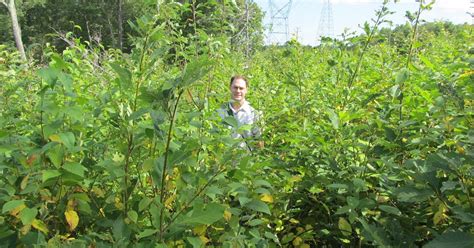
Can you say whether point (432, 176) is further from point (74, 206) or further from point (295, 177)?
point (74, 206)

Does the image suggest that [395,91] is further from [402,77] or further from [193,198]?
[193,198]

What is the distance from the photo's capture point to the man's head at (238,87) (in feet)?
14.3

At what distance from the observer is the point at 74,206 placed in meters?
1.63

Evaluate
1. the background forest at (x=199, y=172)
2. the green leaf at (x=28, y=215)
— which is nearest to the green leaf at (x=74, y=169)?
the background forest at (x=199, y=172)

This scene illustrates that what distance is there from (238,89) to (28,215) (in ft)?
10.1

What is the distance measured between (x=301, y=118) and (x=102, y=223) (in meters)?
1.45

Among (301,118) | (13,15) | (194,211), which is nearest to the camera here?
(194,211)

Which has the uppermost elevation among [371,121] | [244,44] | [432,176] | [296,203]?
[244,44]

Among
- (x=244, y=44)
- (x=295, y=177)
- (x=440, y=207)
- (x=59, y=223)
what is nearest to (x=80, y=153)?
(x=59, y=223)

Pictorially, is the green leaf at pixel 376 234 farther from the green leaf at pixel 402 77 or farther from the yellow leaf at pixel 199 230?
the green leaf at pixel 402 77

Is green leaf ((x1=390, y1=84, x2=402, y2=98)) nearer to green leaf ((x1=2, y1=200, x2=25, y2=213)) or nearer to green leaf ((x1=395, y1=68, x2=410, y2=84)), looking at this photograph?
green leaf ((x1=395, y1=68, x2=410, y2=84))

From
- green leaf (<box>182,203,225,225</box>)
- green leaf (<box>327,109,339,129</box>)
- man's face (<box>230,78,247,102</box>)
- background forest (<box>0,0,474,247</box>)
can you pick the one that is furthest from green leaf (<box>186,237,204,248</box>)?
man's face (<box>230,78,247,102</box>)

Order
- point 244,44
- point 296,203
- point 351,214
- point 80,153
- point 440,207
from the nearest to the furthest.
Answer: point 440,207 → point 351,214 → point 80,153 → point 296,203 → point 244,44

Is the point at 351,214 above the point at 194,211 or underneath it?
underneath
